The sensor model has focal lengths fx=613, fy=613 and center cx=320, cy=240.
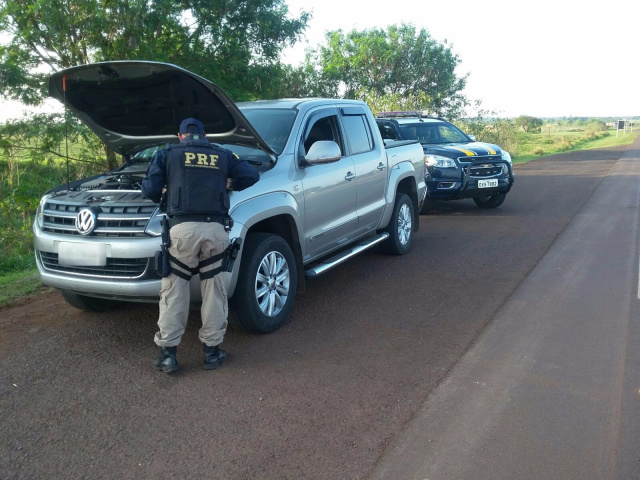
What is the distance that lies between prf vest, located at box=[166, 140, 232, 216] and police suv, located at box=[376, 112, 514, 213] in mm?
7216

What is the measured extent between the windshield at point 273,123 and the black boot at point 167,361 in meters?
2.07

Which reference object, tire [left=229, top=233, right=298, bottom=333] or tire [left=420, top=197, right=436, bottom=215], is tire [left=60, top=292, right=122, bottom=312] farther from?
tire [left=420, top=197, right=436, bottom=215]

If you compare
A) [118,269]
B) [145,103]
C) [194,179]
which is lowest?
[118,269]

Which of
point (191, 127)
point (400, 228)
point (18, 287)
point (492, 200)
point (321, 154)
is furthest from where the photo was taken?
point (492, 200)

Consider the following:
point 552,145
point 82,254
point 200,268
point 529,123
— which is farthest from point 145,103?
point 529,123

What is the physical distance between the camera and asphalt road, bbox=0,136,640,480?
3.29m

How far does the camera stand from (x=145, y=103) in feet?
17.5

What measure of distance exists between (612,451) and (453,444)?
845mm

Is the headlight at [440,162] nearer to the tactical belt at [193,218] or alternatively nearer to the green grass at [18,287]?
the green grass at [18,287]

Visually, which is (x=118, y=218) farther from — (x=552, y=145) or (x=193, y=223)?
(x=552, y=145)

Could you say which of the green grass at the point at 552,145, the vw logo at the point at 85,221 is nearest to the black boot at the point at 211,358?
the vw logo at the point at 85,221

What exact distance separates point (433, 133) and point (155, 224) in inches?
352

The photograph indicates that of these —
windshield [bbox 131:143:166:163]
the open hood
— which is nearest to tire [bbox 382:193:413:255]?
the open hood

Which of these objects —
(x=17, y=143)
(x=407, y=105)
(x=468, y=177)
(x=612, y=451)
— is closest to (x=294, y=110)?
(x=612, y=451)
